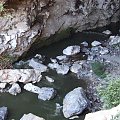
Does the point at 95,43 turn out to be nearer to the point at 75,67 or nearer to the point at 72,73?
the point at 75,67

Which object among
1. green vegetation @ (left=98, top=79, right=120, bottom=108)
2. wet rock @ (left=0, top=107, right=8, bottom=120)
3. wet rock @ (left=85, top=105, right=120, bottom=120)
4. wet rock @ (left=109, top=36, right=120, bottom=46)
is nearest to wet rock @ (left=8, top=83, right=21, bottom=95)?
wet rock @ (left=0, top=107, right=8, bottom=120)

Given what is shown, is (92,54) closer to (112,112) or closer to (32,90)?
(32,90)

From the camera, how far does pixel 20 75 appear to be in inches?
316

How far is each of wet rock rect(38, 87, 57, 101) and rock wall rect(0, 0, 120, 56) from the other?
1781 mm

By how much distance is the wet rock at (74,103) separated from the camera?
268 inches

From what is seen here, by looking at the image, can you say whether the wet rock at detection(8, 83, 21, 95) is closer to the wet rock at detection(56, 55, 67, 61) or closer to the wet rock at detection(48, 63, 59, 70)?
the wet rock at detection(48, 63, 59, 70)

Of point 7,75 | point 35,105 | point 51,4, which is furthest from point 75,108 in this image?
point 51,4

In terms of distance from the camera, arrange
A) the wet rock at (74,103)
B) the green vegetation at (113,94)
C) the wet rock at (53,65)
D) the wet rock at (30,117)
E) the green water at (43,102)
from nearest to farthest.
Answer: the green vegetation at (113,94) → the wet rock at (30,117) → the wet rock at (74,103) → the green water at (43,102) → the wet rock at (53,65)

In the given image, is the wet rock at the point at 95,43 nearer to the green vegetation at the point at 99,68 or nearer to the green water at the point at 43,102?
the green vegetation at the point at 99,68

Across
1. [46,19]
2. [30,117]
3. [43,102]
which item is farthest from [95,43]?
[30,117]

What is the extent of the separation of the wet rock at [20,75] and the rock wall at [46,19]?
780mm

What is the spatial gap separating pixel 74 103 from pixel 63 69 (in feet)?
6.08

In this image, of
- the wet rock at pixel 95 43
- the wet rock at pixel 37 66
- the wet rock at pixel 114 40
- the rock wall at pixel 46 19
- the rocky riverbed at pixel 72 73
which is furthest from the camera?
the wet rock at pixel 114 40

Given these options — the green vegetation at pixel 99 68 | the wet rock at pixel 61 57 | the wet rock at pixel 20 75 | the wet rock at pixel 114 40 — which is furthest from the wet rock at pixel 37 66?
the wet rock at pixel 114 40
